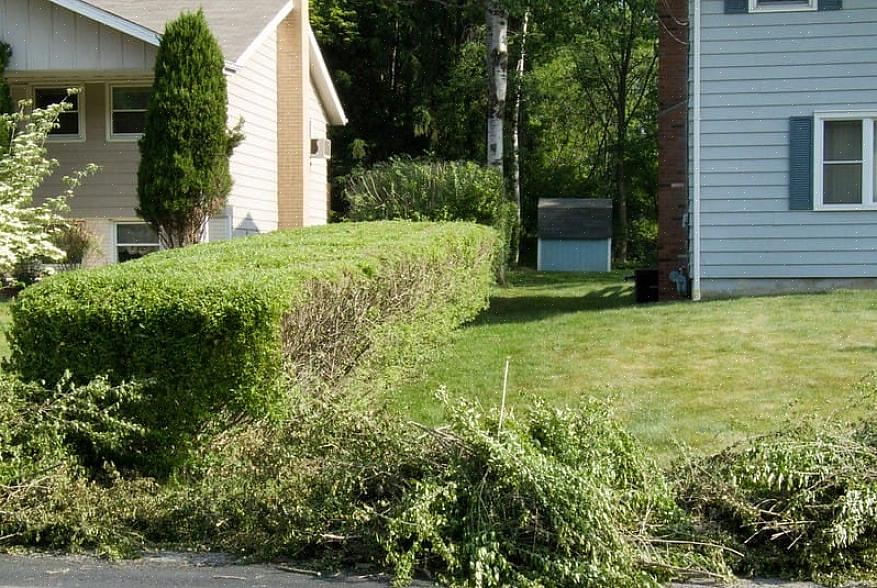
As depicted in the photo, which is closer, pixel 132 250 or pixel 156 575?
pixel 156 575

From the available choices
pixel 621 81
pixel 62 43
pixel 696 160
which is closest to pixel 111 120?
pixel 62 43

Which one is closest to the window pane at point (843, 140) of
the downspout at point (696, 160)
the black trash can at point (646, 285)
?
the downspout at point (696, 160)

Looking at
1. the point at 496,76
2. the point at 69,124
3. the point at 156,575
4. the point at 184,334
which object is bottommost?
the point at 156,575

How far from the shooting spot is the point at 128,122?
20.2m

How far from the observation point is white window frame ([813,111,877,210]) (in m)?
15.8

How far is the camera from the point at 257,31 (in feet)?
66.4

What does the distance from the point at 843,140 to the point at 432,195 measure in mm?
7003

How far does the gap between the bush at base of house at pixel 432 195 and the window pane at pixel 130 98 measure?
4.15 m

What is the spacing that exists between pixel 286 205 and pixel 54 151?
5090 mm

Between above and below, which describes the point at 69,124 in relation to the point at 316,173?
above

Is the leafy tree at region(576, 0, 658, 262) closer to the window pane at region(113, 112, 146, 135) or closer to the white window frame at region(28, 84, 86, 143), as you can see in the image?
the window pane at region(113, 112, 146, 135)

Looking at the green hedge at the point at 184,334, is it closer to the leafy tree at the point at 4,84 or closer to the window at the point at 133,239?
the leafy tree at the point at 4,84

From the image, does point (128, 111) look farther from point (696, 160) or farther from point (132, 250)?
point (696, 160)

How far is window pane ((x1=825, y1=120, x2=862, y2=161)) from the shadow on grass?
3695 millimetres
